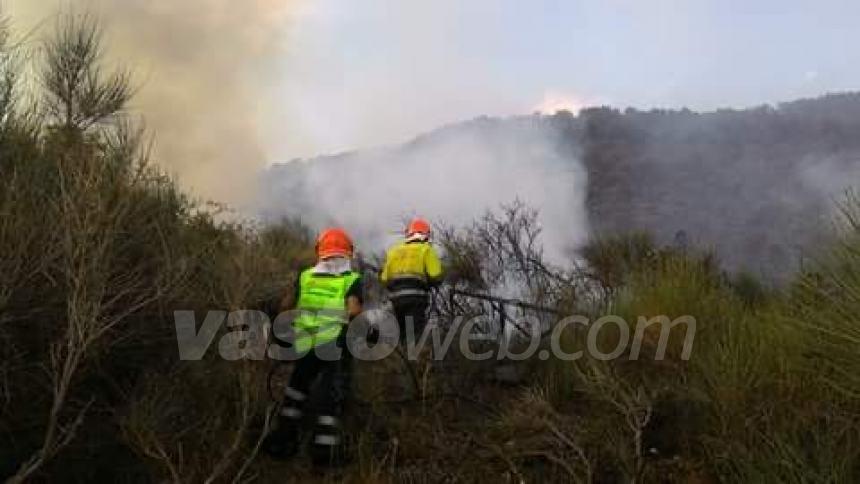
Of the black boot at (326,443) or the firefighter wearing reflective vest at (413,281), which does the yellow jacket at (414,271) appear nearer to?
the firefighter wearing reflective vest at (413,281)

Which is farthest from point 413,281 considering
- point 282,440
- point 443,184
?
point 443,184

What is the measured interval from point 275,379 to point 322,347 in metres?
1.25

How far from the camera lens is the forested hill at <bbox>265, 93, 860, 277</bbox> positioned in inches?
1004

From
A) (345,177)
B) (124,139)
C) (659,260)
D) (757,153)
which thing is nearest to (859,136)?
(757,153)

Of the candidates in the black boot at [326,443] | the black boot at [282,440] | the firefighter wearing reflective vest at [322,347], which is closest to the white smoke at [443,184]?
the firefighter wearing reflective vest at [322,347]

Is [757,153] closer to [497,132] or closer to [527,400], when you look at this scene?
[497,132]

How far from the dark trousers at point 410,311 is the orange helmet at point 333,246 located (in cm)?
213

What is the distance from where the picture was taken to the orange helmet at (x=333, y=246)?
6602mm

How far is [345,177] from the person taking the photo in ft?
102

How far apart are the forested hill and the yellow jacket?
11.7 m

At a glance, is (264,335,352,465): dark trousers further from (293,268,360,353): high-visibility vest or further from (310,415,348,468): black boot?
(293,268,360,353): high-visibility vest

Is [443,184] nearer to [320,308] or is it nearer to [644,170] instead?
[644,170]

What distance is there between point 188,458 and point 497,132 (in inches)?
1262

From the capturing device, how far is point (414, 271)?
885 cm
